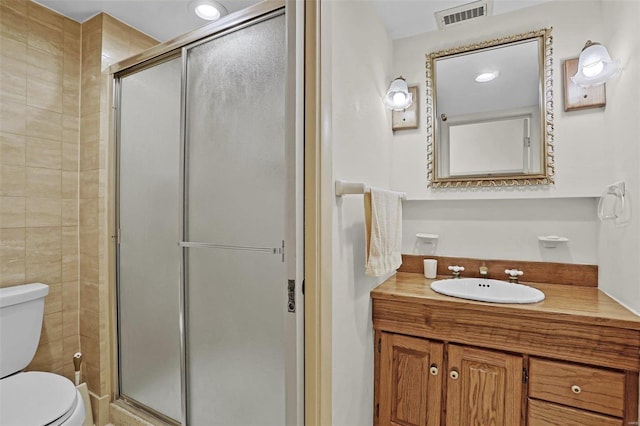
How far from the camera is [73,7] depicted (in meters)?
1.71

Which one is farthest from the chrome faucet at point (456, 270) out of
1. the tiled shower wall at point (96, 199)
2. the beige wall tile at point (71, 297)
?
the beige wall tile at point (71, 297)

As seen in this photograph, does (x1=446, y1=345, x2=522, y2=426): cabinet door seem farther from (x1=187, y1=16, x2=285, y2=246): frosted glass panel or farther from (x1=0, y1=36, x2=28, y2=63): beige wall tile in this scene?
(x1=0, y1=36, x2=28, y2=63): beige wall tile

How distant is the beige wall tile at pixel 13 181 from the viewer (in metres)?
1.54

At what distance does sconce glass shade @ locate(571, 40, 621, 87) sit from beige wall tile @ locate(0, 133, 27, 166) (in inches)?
107

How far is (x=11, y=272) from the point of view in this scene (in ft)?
5.17

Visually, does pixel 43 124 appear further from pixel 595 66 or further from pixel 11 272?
pixel 595 66

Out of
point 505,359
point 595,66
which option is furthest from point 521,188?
point 505,359

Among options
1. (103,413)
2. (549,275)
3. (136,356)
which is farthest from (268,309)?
(549,275)

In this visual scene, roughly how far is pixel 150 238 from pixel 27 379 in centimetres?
77

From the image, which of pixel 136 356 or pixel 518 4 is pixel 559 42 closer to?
pixel 518 4

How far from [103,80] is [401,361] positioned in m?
2.19

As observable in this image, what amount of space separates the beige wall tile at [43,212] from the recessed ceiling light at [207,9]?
1304 millimetres

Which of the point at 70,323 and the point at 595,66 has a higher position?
the point at 595,66

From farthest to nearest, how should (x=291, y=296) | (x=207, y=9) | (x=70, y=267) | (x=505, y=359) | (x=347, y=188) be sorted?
(x=70, y=267), (x=207, y=9), (x=505, y=359), (x=347, y=188), (x=291, y=296)
